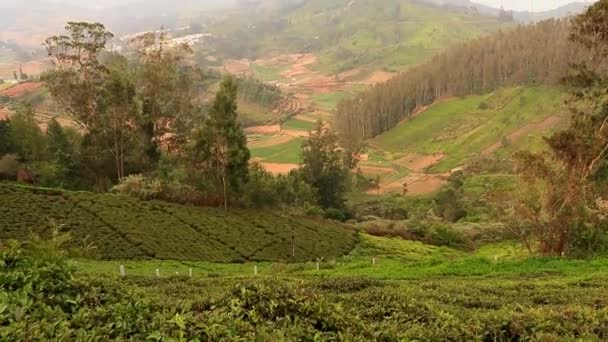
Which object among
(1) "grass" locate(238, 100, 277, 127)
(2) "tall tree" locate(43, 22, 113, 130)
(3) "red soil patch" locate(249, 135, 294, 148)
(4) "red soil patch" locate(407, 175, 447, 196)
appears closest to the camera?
(2) "tall tree" locate(43, 22, 113, 130)

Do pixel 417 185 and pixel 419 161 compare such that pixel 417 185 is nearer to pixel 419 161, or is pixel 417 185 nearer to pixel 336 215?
pixel 419 161

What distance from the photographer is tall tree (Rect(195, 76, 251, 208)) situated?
4212cm

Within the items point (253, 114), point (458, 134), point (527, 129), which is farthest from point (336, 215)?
point (253, 114)

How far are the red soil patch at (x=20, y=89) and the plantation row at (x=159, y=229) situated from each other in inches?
4382

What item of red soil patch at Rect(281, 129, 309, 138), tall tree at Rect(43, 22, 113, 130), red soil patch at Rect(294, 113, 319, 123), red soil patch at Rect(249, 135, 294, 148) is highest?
tall tree at Rect(43, 22, 113, 130)

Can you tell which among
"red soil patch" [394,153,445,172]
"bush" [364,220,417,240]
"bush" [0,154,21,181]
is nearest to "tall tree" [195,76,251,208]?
"bush" [364,220,417,240]

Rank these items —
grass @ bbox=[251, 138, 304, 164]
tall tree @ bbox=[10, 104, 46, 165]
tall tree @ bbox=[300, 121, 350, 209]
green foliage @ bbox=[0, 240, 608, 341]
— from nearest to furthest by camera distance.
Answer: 1. green foliage @ bbox=[0, 240, 608, 341]
2. tall tree @ bbox=[10, 104, 46, 165]
3. tall tree @ bbox=[300, 121, 350, 209]
4. grass @ bbox=[251, 138, 304, 164]

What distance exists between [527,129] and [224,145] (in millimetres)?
94814

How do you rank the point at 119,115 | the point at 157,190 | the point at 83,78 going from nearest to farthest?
1. the point at 157,190
2. the point at 119,115
3. the point at 83,78

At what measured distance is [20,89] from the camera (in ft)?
452

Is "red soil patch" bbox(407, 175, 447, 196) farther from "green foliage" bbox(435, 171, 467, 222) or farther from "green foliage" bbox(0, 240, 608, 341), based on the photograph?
"green foliage" bbox(0, 240, 608, 341)

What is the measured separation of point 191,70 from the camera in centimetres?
5784

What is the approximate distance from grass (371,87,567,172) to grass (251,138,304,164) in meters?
25.0

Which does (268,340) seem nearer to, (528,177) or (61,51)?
(528,177)
